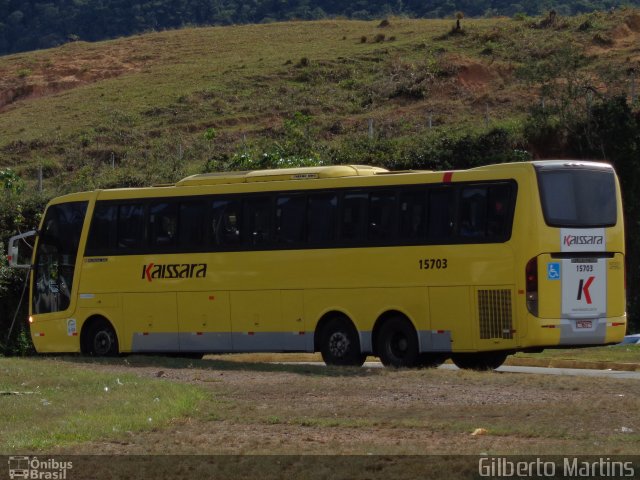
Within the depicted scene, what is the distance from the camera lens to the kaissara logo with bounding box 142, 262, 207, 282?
23.6m

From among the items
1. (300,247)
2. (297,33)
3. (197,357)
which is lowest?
(197,357)

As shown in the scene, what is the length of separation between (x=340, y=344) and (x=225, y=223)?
327cm

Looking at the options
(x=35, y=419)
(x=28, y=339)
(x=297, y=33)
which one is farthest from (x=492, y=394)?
(x=297, y=33)

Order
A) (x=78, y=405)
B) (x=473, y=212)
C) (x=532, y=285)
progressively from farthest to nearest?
(x=473, y=212), (x=532, y=285), (x=78, y=405)

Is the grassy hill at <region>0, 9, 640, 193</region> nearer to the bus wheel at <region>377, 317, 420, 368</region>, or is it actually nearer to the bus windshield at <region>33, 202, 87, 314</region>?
the bus windshield at <region>33, 202, 87, 314</region>

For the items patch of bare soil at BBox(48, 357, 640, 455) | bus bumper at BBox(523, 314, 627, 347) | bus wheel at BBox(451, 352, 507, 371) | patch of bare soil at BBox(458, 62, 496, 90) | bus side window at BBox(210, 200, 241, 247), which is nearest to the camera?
patch of bare soil at BBox(48, 357, 640, 455)

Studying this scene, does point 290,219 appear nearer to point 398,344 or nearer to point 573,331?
point 398,344

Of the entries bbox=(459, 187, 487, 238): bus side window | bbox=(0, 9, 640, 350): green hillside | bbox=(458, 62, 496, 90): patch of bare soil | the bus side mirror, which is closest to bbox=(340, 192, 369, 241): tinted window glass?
bbox=(459, 187, 487, 238): bus side window

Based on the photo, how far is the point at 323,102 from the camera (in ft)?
200

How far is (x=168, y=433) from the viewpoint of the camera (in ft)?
44.2

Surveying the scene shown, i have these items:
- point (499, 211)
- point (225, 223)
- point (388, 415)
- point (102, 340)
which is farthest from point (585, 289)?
point (102, 340)

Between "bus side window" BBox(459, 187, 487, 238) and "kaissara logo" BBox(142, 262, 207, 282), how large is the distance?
5392 mm

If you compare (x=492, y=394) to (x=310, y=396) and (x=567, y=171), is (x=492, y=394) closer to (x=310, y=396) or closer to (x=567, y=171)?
(x=310, y=396)

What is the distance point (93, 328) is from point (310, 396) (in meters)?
9.92
